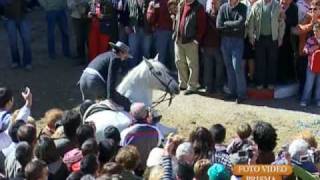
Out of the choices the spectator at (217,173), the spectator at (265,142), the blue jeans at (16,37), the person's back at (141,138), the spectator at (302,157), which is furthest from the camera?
the blue jeans at (16,37)

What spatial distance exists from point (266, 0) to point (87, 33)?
3.86 m

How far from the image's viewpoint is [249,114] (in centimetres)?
1359

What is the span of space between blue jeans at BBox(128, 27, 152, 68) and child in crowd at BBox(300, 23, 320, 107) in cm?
285

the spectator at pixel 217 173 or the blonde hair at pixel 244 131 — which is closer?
the spectator at pixel 217 173

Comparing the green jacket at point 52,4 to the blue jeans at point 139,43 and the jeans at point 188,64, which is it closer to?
the blue jeans at point 139,43

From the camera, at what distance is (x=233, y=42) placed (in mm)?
13820

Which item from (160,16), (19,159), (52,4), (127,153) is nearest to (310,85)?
(160,16)

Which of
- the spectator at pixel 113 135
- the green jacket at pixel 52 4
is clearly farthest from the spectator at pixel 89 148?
the green jacket at pixel 52 4

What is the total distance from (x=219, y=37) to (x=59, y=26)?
3.73 m

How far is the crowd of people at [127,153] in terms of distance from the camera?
8188 millimetres

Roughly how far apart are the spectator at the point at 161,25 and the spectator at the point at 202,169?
6.74 meters

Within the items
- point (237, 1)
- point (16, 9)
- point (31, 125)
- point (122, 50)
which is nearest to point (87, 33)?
point (16, 9)

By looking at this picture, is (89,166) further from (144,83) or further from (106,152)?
(144,83)

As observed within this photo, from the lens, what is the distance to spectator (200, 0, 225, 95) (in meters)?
14.0
